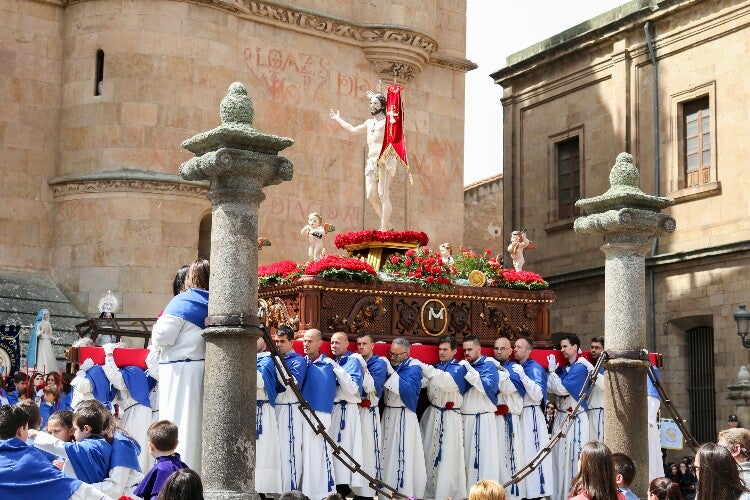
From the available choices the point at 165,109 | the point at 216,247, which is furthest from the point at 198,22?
the point at 216,247

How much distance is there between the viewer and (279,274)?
15.0m

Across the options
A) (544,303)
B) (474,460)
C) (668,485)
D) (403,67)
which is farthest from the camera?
(403,67)

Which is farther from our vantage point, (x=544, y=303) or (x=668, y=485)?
(x=544, y=303)

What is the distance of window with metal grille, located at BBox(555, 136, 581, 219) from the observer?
3120cm

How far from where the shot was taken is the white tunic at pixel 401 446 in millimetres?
14070

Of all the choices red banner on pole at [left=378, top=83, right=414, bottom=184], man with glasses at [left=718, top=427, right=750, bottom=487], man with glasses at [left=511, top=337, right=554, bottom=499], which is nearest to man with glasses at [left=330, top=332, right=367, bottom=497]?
man with glasses at [left=511, top=337, right=554, bottom=499]

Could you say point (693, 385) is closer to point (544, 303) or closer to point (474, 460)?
point (544, 303)

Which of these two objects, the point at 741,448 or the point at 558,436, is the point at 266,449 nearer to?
the point at 558,436

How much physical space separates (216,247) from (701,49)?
64.0ft

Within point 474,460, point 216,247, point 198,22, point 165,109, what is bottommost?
point 474,460

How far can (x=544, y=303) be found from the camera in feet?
53.6

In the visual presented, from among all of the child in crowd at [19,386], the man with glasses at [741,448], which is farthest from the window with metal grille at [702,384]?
the man with glasses at [741,448]

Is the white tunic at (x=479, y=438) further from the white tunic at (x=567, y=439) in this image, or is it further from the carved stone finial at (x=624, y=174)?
the carved stone finial at (x=624, y=174)

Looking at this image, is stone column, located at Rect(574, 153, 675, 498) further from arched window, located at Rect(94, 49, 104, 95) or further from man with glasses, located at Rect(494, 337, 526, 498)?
arched window, located at Rect(94, 49, 104, 95)
